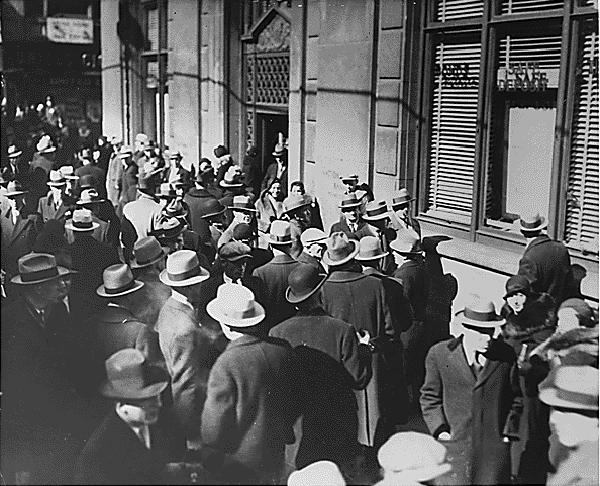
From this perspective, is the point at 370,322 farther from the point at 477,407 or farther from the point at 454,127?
the point at 454,127

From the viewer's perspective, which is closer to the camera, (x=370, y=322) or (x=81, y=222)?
(x=370, y=322)

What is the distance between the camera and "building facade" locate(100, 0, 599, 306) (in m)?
2.58

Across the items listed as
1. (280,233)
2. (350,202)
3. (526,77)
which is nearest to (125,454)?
(280,233)

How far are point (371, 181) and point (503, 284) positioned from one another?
77 cm

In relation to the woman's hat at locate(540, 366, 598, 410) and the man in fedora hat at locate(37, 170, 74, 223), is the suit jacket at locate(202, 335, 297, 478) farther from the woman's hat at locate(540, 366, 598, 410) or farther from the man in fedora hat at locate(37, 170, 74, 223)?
the man in fedora hat at locate(37, 170, 74, 223)

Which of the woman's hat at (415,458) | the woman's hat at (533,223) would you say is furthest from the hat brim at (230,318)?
the woman's hat at (533,223)

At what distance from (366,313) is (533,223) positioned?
2.41 feet

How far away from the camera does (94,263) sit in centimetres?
291

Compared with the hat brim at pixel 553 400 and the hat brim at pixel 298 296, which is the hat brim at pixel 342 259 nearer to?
the hat brim at pixel 298 296

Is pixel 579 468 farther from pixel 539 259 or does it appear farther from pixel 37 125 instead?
pixel 37 125

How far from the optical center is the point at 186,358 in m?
2.45

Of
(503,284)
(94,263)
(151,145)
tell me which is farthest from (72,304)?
(503,284)

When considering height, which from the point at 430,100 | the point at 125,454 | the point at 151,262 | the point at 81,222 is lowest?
the point at 125,454

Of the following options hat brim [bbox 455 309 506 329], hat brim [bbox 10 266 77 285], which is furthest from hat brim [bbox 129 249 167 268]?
hat brim [bbox 455 309 506 329]
